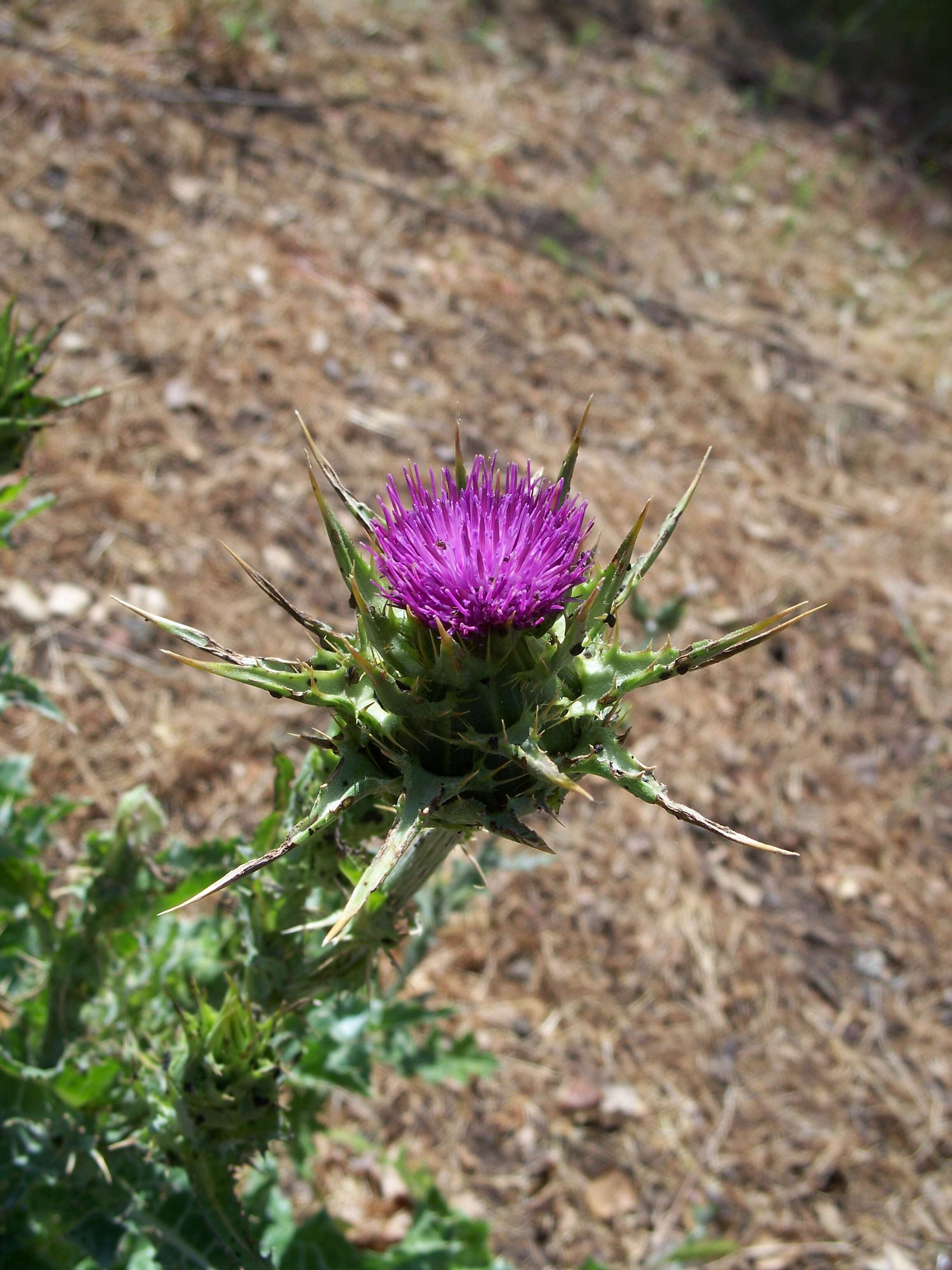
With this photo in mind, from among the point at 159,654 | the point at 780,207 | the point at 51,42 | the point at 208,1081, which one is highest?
the point at 780,207

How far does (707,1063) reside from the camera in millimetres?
3742

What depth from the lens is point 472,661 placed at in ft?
6.06

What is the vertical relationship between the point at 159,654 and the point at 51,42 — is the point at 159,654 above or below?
below

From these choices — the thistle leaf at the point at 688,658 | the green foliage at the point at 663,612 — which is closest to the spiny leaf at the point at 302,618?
the thistle leaf at the point at 688,658

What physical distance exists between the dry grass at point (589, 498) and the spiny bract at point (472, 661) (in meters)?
2.04

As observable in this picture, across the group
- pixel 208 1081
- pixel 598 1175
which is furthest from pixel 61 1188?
pixel 598 1175

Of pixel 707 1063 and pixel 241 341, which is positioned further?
pixel 241 341

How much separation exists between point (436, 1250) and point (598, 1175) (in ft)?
2.72

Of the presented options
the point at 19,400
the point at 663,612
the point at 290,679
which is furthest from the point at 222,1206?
the point at 663,612

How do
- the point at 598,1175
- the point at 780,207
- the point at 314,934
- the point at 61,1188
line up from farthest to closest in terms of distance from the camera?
the point at 780,207 → the point at 598,1175 → the point at 61,1188 → the point at 314,934

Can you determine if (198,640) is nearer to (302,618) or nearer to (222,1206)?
(302,618)

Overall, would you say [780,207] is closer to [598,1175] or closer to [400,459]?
[400,459]

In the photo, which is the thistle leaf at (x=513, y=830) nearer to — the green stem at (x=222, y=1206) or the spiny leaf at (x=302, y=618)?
the spiny leaf at (x=302, y=618)

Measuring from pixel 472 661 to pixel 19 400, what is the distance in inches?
55.9
